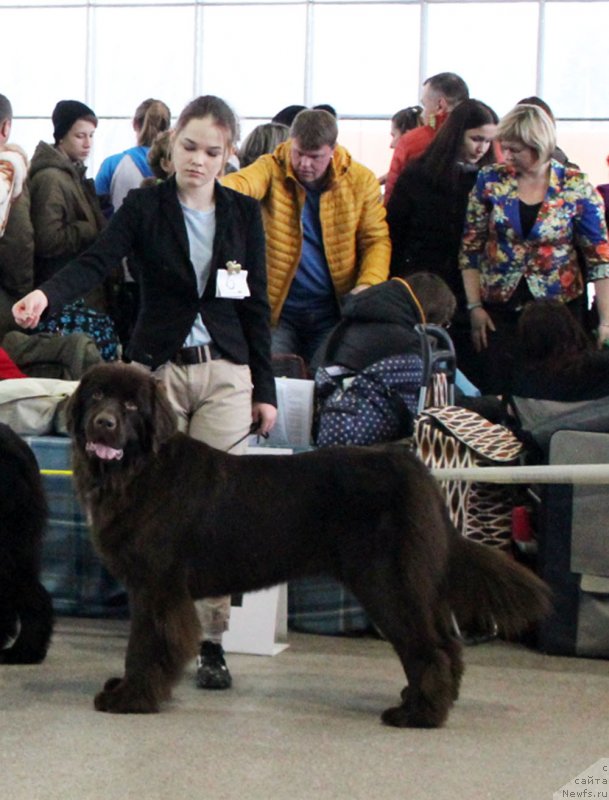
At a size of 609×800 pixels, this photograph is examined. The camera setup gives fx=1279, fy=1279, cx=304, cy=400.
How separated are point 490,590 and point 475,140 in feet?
8.65

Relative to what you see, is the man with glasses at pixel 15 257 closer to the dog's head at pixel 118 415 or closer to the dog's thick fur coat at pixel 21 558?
the dog's thick fur coat at pixel 21 558

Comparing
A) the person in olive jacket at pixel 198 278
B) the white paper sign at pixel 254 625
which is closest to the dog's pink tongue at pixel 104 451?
the person in olive jacket at pixel 198 278

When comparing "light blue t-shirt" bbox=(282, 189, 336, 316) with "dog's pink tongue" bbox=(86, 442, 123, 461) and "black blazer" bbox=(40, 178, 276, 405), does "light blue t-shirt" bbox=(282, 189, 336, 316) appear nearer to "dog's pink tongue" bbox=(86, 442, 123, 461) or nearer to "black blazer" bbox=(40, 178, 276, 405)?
"black blazer" bbox=(40, 178, 276, 405)

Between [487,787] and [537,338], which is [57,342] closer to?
[537,338]

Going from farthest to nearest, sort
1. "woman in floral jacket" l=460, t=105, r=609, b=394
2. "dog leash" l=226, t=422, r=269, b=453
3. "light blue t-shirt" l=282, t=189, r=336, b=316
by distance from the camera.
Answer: "light blue t-shirt" l=282, t=189, r=336, b=316 → "woman in floral jacket" l=460, t=105, r=609, b=394 → "dog leash" l=226, t=422, r=269, b=453

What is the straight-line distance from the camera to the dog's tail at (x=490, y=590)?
3.46 meters

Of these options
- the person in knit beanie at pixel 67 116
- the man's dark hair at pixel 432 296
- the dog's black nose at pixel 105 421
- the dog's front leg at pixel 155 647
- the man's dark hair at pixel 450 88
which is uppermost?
the man's dark hair at pixel 450 88

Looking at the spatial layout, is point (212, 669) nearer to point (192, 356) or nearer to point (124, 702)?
point (124, 702)

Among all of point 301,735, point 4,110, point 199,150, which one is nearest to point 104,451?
point 301,735

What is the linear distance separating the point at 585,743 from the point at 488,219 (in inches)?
104

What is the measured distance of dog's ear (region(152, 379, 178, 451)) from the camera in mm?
3344

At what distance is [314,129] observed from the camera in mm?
4988

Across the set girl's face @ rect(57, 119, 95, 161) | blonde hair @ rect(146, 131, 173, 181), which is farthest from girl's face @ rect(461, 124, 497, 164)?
girl's face @ rect(57, 119, 95, 161)

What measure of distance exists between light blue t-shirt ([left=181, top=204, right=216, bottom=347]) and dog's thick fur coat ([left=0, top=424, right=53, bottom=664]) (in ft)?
2.21
